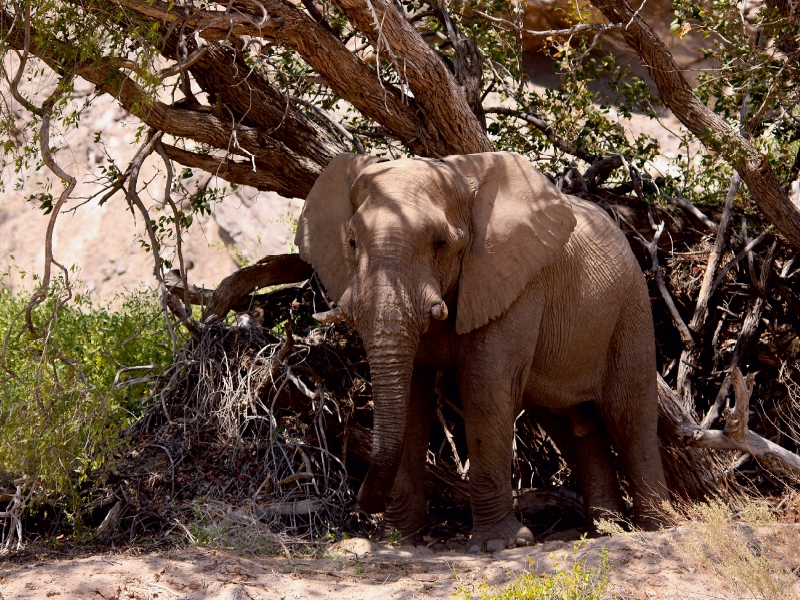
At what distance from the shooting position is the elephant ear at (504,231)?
5727mm

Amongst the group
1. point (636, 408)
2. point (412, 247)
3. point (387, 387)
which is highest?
point (412, 247)

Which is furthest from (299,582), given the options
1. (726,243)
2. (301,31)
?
(726,243)

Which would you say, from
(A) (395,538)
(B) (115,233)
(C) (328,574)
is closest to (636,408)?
(A) (395,538)

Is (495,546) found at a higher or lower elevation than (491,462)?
lower

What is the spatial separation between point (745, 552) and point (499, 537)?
1.83 metres

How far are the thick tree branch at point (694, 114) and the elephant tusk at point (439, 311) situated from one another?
269 centimetres

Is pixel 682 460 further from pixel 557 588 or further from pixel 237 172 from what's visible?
pixel 237 172

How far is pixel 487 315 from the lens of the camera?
572cm

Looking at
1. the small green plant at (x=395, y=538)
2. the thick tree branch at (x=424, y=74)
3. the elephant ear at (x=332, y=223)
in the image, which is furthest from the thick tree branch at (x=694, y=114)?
the small green plant at (x=395, y=538)

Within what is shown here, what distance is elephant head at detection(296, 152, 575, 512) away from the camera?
17.2 feet

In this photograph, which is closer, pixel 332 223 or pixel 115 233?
pixel 332 223

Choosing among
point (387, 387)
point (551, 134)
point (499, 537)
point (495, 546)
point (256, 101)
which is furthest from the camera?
point (551, 134)

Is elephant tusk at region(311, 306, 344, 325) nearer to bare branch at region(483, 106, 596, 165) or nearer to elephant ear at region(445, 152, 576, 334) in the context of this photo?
elephant ear at region(445, 152, 576, 334)

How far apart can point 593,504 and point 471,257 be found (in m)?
2.07
